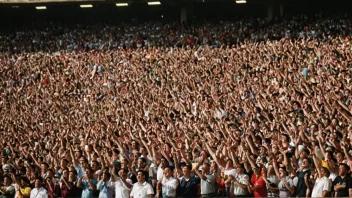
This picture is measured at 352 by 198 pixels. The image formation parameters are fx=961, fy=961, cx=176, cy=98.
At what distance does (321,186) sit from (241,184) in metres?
1.39

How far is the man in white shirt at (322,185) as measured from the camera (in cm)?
1495

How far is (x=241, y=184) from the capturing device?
15.7 metres

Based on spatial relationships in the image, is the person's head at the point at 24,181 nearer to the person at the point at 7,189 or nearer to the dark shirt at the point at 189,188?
the person at the point at 7,189

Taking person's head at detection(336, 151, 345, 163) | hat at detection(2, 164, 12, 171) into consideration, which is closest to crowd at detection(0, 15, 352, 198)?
person's head at detection(336, 151, 345, 163)

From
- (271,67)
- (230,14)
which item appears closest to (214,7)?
(230,14)

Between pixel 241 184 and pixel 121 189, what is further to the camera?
pixel 121 189

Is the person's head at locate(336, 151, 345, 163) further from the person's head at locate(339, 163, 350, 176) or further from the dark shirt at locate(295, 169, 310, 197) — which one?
the person's head at locate(339, 163, 350, 176)

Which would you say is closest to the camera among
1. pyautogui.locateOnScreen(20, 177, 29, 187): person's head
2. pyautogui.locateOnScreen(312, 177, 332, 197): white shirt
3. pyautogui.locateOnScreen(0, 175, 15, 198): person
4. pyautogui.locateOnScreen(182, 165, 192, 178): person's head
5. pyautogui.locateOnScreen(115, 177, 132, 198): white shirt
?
pyautogui.locateOnScreen(312, 177, 332, 197): white shirt

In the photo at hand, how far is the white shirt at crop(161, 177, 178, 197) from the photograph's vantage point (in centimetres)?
1647

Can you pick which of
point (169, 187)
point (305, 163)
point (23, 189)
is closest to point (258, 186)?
point (305, 163)

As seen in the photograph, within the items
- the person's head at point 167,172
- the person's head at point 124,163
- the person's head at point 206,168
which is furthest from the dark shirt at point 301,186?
the person's head at point 124,163

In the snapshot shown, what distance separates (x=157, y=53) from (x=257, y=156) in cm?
2204

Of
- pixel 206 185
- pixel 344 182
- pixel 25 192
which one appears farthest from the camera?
pixel 25 192

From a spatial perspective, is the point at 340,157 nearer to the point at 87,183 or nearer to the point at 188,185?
the point at 188,185
